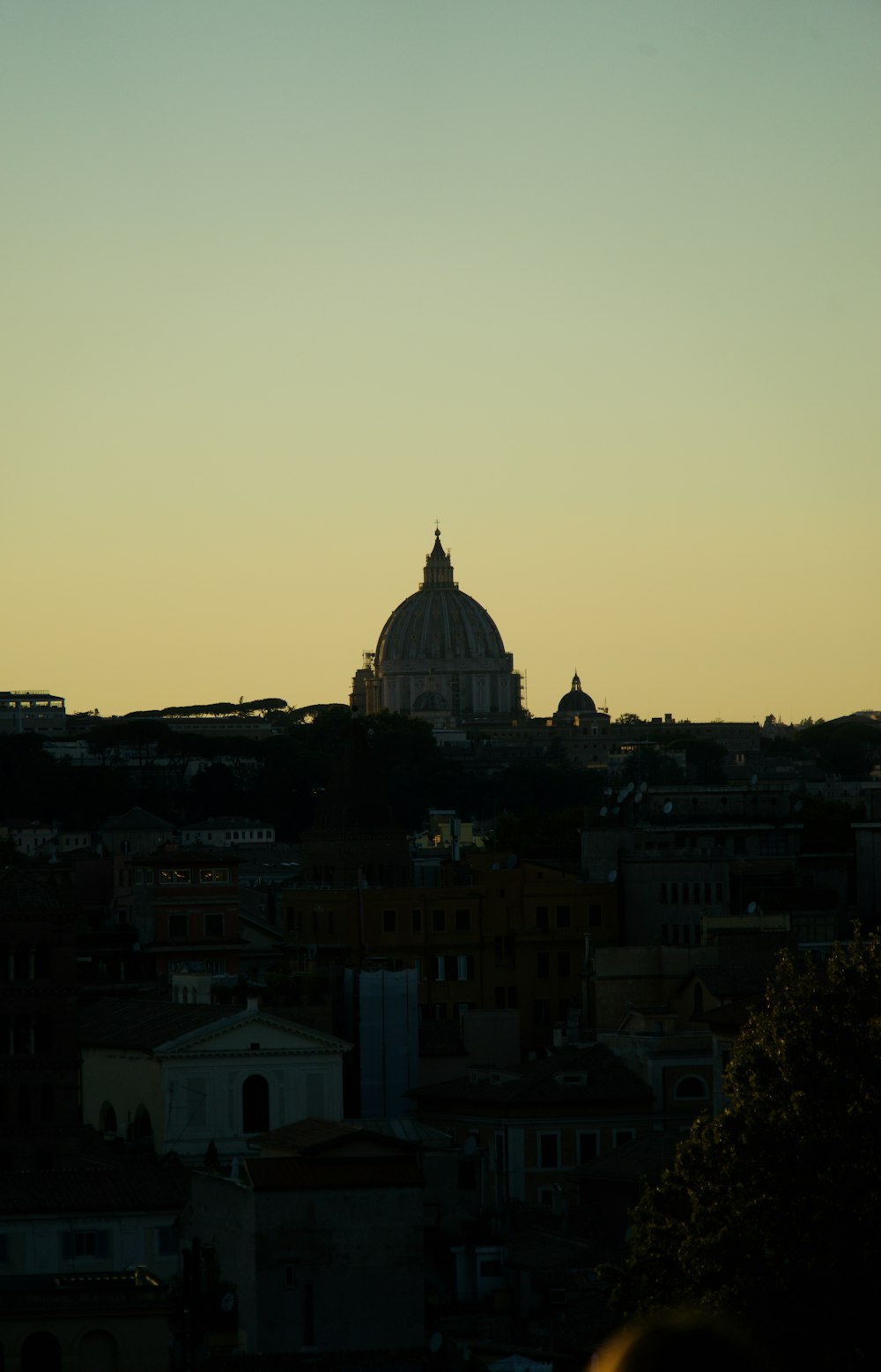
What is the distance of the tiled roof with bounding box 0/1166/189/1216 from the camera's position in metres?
30.3

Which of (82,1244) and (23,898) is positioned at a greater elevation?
(23,898)

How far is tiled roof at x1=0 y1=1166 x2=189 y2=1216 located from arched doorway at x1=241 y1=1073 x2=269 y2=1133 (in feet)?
20.2

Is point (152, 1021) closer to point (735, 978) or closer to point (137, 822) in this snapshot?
point (735, 978)

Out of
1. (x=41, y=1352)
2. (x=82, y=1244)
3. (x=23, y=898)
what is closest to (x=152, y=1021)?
(x=23, y=898)

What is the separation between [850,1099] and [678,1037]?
14740 mm

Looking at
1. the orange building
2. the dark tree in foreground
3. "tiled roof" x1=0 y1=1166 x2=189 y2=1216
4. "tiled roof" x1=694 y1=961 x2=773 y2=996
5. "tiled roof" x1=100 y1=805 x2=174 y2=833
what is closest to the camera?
the dark tree in foreground

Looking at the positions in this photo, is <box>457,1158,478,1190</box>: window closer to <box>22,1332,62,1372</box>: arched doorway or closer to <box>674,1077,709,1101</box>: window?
<box>674,1077,709,1101</box>: window

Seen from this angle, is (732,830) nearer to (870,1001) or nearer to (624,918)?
(624,918)

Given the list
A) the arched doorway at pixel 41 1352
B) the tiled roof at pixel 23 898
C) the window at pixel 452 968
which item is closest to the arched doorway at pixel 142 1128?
the tiled roof at pixel 23 898

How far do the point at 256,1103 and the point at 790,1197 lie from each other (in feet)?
52.3

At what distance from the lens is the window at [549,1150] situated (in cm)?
3731

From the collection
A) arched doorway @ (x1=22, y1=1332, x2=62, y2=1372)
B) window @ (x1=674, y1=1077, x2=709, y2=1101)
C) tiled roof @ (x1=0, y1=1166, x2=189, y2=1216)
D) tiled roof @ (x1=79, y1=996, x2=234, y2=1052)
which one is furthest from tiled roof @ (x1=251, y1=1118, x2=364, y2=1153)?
window @ (x1=674, y1=1077, x2=709, y2=1101)

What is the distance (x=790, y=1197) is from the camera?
2373 centimetres

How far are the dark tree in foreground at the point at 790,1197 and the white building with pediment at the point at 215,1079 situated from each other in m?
12.5
